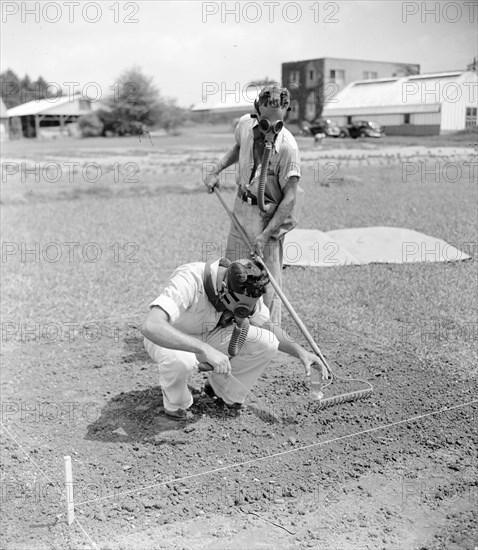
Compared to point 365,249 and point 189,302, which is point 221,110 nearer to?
point 365,249

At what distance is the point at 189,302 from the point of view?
3791 millimetres

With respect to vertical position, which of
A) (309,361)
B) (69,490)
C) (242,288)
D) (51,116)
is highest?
(51,116)

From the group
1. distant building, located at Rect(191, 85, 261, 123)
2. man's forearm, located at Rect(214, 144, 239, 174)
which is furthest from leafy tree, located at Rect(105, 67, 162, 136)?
man's forearm, located at Rect(214, 144, 239, 174)

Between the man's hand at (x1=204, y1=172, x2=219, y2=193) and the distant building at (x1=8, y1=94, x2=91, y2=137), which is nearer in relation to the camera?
the man's hand at (x1=204, y1=172, x2=219, y2=193)

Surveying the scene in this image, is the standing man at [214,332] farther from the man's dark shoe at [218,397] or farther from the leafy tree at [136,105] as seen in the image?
the leafy tree at [136,105]

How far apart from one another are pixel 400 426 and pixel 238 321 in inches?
47.4

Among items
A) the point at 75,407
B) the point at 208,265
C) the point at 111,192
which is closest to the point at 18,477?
the point at 75,407

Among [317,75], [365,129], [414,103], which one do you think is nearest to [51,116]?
[365,129]

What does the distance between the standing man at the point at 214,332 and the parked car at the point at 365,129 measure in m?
22.9

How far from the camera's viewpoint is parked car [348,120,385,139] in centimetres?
2594

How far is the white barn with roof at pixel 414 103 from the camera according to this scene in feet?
41.2

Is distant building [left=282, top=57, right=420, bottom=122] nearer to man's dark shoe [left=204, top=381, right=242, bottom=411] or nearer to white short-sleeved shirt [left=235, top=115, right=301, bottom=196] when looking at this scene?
white short-sleeved shirt [left=235, top=115, right=301, bottom=196]

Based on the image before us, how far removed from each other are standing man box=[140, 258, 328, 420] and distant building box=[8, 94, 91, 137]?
59.9 feet

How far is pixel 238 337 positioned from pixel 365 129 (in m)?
23.6
